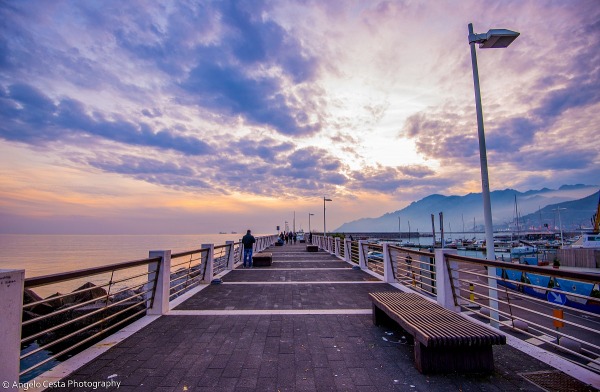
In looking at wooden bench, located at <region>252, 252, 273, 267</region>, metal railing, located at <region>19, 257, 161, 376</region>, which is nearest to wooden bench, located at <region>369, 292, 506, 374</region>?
metal railing, located at <region>19, 257, 161, 376</region>

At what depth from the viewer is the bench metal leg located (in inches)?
128

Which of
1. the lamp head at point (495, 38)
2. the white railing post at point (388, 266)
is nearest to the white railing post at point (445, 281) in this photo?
the white railing post at point (388, 266)

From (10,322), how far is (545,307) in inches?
955

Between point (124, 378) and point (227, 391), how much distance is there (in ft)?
3.95

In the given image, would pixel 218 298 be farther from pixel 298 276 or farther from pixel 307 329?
pixel 298 276

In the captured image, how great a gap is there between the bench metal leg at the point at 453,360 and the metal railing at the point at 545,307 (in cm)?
65

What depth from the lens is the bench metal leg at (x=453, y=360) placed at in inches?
128

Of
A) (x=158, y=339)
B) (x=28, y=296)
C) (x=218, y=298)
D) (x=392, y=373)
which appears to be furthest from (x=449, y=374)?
(x=28, y=296)

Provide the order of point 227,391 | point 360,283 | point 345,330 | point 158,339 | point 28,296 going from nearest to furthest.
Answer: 1. point 227,391
2. point 158,339
3. point 345,330
4. point 360,283
5. point 28,296

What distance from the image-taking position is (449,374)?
10.6 ft

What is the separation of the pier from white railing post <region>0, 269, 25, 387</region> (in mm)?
490

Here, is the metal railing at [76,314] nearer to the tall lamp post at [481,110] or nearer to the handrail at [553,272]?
the handrail at [553,272]

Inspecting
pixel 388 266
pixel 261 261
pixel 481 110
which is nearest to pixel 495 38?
pixel 481 110

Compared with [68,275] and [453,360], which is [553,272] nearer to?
[453,360]
